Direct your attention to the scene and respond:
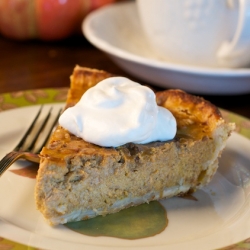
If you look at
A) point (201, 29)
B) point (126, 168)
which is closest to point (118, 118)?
point (126, 168)

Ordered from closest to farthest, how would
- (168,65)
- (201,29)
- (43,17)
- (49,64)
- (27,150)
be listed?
(27,150) < (168,65) < (201,29) < (49,64) < (43,17)

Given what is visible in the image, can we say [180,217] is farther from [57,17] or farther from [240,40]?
[57,17]

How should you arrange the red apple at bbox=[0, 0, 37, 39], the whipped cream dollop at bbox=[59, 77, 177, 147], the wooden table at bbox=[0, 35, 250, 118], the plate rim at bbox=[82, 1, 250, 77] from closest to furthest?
the whipped cream dollop at bbox=[59, 77, 177, 147] < the plate rim at bbox=[82, 1, 250, 77] < the wooden table at bbox=[0, 35, 250, 118] < the red apple at bbox=[0, 0, 37, 39]

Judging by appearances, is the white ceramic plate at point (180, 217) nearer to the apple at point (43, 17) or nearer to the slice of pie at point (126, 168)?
the slice of pie at point (126, 168)

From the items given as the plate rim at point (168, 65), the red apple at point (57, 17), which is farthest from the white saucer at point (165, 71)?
the red apple at point (57, 17)

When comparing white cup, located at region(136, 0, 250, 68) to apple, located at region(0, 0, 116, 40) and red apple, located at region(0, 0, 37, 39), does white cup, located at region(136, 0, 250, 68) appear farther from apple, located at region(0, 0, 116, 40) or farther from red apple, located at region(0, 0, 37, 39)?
red apple, located at region(0, 0, 37, 39)

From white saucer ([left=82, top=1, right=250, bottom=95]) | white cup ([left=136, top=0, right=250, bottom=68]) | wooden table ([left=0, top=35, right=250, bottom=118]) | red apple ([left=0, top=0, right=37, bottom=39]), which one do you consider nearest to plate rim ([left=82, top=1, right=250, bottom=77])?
white saucer ([left=82, top=1, right=250, bottom=95])
